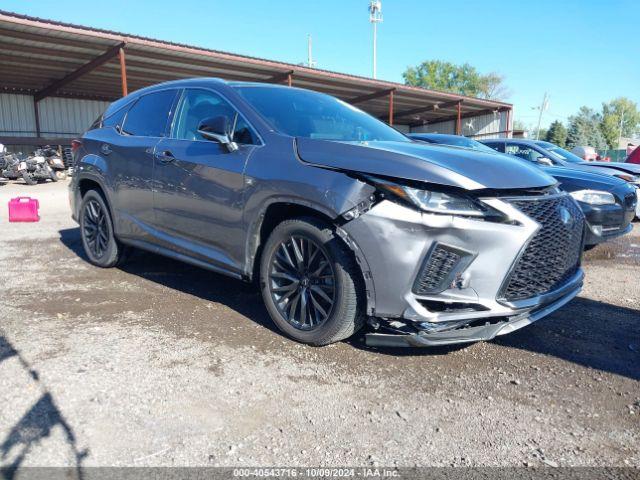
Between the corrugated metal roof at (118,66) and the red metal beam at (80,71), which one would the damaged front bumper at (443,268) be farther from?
the red metal beam at (80,71)

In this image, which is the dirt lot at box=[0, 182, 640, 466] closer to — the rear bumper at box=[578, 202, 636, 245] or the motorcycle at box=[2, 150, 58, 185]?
the rear bumper at box=[578, 202, 636, 245]

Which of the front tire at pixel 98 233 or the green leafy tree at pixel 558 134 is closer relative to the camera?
the front tire at pixel 98 233

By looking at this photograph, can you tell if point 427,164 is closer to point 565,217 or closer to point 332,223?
point 332,223

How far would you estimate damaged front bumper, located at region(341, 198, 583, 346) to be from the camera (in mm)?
2748

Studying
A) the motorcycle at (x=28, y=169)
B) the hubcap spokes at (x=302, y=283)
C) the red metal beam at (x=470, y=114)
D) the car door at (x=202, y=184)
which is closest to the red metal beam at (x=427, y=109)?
the red metal beam at (x=470, y=114)

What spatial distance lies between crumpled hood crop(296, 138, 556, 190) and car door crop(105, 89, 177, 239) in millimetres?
1748

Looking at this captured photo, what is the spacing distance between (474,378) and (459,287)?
0.56 meters

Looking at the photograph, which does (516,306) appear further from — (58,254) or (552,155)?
(552,155)

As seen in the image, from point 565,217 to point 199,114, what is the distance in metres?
2.84

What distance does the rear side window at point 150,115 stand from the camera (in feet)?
14.7

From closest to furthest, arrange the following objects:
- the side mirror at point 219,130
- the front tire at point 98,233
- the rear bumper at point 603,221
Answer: the side mirror at point 219,130 < the front tire at point 98,233 < the rear bumper at point 603,221

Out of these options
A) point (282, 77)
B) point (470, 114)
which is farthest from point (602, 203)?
point (470, 114)

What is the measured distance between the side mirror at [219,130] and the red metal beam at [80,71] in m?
14.0

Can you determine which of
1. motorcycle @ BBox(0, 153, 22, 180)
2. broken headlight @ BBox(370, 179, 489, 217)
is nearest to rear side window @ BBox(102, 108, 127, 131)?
broken headlight @ BBox(370, 179, 489, 217)
